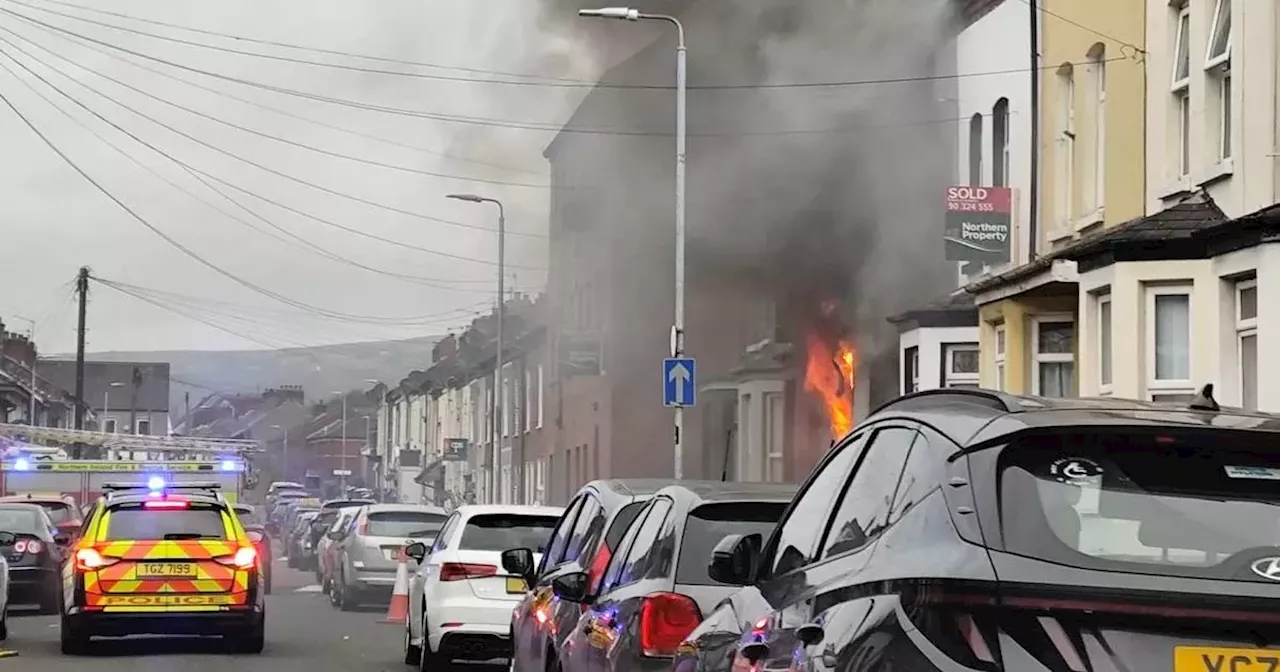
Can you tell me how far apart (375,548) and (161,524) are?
8.60 m

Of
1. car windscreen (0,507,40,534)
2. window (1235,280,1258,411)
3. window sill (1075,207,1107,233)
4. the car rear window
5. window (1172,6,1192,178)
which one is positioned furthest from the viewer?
car windscreen (0,507,40,534)

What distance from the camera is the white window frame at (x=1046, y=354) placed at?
71.0ft

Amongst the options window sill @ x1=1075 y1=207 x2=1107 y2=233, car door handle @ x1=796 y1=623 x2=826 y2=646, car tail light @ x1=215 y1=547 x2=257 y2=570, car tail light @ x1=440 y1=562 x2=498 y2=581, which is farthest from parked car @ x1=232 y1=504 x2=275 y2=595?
car door handle @ x1=796 y1=623 x2=826 y2=646

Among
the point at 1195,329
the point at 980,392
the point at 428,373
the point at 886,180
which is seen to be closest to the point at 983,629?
the point at 980,392

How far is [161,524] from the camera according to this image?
15.5 meters

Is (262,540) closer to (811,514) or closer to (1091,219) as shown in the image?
(1091,219)

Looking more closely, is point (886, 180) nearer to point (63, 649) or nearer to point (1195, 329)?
point (1195, 329)

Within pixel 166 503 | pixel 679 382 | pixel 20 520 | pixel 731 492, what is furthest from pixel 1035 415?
pixel 20 520

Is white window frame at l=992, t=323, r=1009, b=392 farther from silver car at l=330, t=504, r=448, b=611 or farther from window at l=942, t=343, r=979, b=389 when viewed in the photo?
silver car at l=330, t=504, r=448, b=611

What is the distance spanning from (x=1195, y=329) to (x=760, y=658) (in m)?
13.2

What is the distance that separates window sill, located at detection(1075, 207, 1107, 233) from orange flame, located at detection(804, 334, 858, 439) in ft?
32.4

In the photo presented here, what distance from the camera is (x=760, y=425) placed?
34875 mm

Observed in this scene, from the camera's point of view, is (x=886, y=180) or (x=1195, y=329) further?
(x=886, y=180)

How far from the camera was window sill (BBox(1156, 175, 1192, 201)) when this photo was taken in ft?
58.8
